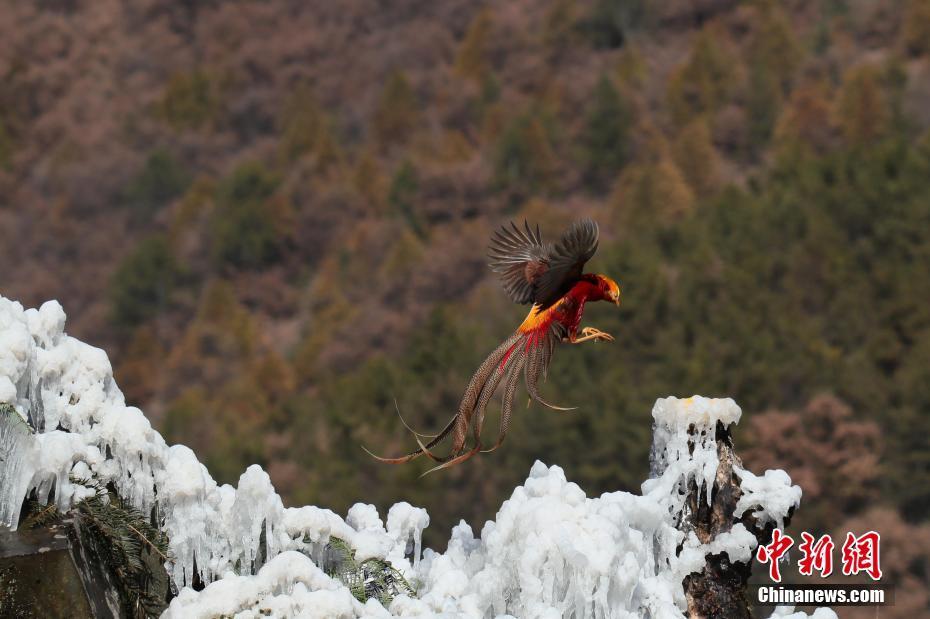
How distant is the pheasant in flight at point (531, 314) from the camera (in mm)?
8891

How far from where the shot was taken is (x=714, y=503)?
32.3ft

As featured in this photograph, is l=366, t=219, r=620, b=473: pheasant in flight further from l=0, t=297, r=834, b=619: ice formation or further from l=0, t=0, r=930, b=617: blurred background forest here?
l=0, t=0, r=930, b=617: blurred background forest

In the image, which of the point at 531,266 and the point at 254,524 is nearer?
the point at 254,524

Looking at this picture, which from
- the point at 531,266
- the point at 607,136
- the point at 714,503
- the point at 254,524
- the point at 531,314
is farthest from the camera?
the point at 607,136

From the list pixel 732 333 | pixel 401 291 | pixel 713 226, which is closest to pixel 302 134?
pixel 401 291

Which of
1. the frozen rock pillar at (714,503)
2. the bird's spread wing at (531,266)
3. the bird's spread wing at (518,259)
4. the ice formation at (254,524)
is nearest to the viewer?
the ice formation at (254,524)

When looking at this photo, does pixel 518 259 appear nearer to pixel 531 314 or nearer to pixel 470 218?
pixel 531 314

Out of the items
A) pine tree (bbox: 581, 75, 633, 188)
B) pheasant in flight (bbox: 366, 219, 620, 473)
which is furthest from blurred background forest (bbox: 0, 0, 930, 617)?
pheasant in flight (bbox: 366, 219, 620, 473)

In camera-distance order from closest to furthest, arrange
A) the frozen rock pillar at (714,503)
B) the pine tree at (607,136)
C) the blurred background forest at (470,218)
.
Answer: the frozen rock pillar at (714,503) < the blurred background forest at (470,218) < the pine tree at (607,136)

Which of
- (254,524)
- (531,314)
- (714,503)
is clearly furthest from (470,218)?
(254,524)

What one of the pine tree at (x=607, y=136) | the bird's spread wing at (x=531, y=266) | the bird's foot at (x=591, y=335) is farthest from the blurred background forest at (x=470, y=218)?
the bird's spread wing at (x=531, y=266)

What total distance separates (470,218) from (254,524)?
60839 mm

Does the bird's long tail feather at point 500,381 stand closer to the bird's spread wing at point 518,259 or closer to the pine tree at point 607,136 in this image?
the bird's spread wing at point 518,259

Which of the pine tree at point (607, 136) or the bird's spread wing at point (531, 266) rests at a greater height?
the pine tree at point (607, 136)
